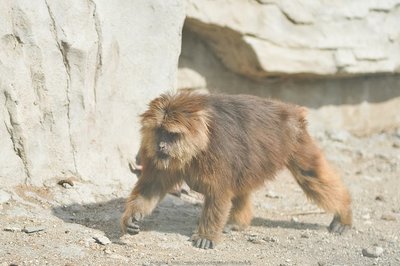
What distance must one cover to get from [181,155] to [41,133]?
192cm

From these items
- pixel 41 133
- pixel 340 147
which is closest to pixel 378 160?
pixel 340 147

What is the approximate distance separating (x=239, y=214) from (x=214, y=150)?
4.36 feet

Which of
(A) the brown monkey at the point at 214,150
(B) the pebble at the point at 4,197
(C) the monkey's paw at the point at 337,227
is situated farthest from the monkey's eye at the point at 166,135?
(C) the monkey's paw at the point at 337,227

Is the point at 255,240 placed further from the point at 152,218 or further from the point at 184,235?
the point at 152,218

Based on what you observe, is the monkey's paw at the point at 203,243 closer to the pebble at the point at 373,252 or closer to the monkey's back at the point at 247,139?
the monkey's back at the point at 247,139

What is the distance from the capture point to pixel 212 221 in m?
8.41

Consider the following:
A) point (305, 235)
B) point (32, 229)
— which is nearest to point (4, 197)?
point (32, 229)

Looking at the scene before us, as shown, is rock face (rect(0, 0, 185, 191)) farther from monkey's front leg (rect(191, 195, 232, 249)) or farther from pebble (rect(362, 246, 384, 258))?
pebble (rect(362, 246, 384, 258))

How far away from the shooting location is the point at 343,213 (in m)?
9.55

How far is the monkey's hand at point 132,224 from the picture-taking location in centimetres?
816

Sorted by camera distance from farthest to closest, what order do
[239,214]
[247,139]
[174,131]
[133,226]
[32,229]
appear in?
[239,214] → [247,139] → [133,226] → [174,131] → [32,229]

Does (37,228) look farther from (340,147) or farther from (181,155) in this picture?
(340,147)

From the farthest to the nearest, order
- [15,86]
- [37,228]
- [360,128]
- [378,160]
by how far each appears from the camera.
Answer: [360,128]
[378,160]
[15,86]
[37,228]

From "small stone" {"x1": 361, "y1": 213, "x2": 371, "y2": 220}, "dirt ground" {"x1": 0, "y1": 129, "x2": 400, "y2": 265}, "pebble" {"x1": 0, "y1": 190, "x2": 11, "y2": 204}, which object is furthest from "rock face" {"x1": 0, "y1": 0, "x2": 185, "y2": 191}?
"small stone" {"x1": 361, "y1": 213, "x2": 371, "y2": 220}
